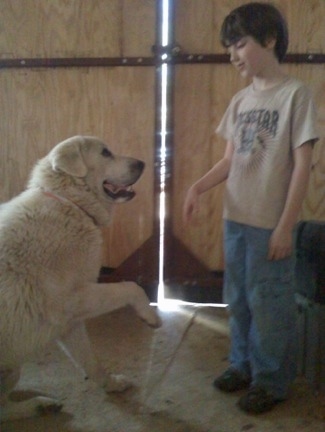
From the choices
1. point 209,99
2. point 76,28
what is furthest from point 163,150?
point 76,28

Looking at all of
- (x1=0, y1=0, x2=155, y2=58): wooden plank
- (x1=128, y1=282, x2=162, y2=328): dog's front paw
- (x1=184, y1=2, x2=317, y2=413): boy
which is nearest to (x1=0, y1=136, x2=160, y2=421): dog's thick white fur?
(x1=128, y1=282, x2=162, y2=328): dog's front paw

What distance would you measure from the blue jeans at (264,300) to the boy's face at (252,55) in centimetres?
69

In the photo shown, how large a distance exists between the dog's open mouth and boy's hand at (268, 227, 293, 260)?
2.52ft

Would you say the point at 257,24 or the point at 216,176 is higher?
the point at 257,24

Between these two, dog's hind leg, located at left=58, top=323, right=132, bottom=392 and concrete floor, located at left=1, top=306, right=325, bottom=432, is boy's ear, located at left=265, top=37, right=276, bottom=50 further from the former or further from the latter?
concrete floor, located at left=1, top=306, right=325, bottom=432

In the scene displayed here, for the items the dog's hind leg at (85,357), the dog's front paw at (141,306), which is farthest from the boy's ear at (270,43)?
the dog's hind leg at (85,357)

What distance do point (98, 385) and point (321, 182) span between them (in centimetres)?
193

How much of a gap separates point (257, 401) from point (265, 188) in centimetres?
94

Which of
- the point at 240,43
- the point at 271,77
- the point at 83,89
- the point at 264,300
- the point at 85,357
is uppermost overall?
the point at 240,43

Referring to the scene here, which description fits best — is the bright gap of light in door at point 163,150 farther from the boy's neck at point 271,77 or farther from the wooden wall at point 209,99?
the boy's neck at point 271,77

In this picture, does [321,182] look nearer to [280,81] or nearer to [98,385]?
[280,81]

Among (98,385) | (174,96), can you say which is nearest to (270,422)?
(98,385)

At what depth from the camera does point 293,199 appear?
211 cm

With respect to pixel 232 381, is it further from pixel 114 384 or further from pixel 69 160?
pixel 69 160
